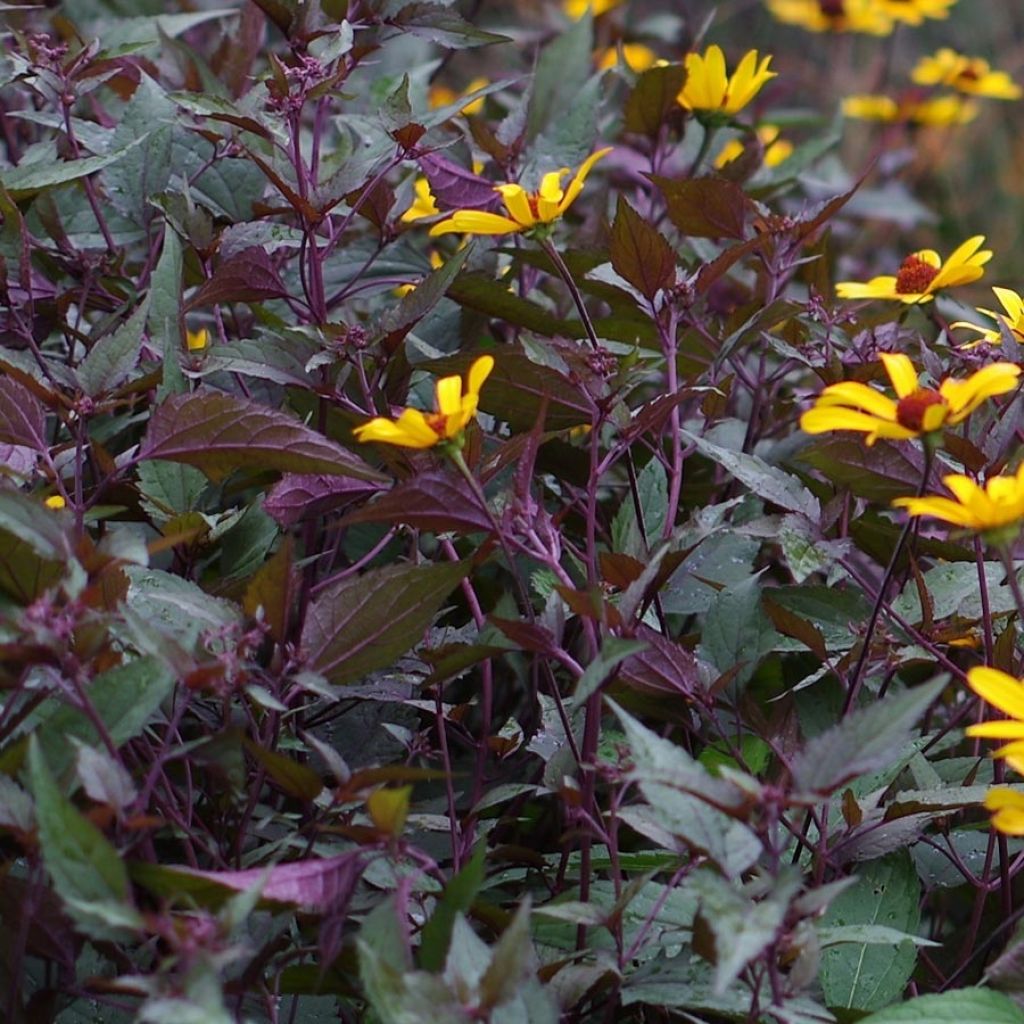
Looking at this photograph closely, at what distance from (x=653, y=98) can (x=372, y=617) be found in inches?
27.6

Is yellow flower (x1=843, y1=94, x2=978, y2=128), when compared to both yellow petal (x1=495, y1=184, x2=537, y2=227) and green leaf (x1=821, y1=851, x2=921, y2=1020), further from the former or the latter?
green leaf (x1=821, y1=851, x2=921, y2=1020)

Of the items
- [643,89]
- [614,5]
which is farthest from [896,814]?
[614,5]

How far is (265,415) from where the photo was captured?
739mm

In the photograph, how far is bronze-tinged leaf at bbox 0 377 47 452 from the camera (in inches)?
31.2

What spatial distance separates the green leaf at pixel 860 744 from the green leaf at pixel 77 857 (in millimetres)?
301

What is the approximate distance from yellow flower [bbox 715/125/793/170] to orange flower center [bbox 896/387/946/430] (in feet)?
2.14

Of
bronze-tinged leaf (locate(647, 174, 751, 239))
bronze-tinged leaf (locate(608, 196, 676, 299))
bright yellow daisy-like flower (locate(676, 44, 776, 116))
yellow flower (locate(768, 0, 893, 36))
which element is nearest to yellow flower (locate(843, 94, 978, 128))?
yellow flower (locate(768, 0, 893, 36))

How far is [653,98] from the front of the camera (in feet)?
4.08

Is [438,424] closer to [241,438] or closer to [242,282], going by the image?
[241,438]

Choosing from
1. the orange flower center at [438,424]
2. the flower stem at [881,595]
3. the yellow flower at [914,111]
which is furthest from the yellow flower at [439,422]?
the yellow flower at [914,111]

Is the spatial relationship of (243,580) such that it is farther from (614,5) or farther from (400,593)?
(614,5)

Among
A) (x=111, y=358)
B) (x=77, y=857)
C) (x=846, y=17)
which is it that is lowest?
(x=846, y=17)

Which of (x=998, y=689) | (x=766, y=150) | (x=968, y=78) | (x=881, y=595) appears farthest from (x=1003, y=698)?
(x=968, y=78)

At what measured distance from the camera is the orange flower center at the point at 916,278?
100 centimetres
